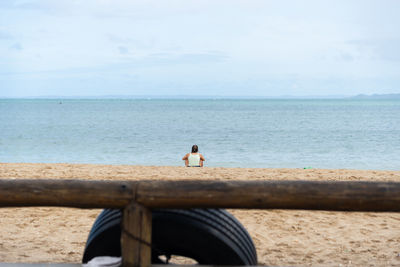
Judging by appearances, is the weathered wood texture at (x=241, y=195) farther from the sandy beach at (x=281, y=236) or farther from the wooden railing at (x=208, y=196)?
the sandy beach at (x=281, y=236)

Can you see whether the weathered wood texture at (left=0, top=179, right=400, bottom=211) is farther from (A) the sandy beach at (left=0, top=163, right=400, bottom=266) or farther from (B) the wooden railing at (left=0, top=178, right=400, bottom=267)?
(A) the sandy beach at (left=0, top=163, right=400, bottom=266)

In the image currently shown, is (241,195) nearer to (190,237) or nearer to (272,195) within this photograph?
(272,195)

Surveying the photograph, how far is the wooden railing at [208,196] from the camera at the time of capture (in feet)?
9.25

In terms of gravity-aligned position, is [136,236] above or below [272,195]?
below

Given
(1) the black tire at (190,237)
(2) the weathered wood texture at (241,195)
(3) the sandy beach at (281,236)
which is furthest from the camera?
(3) the sandy beach at (281,236)

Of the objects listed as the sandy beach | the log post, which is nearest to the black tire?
the log post

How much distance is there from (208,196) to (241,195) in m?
0.21

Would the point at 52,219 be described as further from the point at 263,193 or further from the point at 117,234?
the point at 263,193

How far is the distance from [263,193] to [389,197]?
79cm

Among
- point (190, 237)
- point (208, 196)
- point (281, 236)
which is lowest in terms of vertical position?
point (281, 236)

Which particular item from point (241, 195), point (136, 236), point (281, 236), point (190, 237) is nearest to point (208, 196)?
point (241, 195)

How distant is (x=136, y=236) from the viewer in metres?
2.86

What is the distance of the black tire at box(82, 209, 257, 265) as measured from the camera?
120 inches

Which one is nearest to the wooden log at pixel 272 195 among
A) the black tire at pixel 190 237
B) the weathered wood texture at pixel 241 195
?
the weathered wood texture at pixel 241 195
